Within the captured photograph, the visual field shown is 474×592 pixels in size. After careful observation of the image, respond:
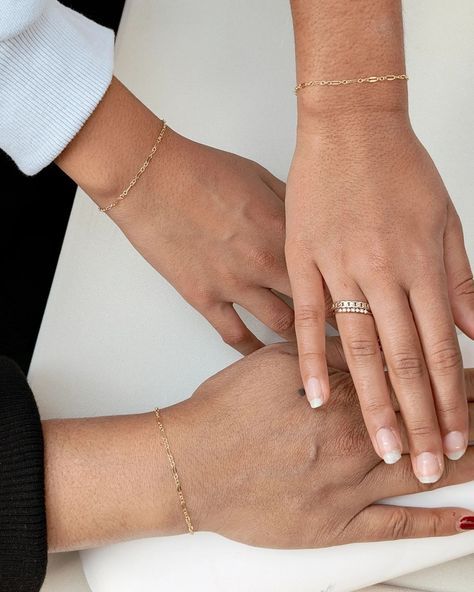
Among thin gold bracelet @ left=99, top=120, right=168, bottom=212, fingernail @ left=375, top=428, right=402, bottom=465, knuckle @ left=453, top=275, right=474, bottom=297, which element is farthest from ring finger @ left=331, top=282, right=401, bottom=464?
thin gold bracelet @ left=99, top=120, right=168, bottom=212

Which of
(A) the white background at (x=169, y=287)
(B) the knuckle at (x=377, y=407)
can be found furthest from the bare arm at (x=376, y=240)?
(A) the white background at (x=169, y=287)

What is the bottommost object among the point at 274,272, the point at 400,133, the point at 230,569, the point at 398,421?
the point at 230,569

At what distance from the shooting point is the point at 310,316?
0.78 m

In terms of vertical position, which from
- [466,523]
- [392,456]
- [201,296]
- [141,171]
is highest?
[141,171]

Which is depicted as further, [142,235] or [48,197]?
[48,197]

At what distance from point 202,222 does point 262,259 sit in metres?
0.08

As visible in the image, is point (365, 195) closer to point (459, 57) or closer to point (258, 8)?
point (459, 57)

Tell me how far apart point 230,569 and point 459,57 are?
675mm

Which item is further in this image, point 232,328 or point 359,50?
point 232,328

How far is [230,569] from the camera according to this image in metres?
0.80

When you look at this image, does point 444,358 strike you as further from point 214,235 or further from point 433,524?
point 214,235

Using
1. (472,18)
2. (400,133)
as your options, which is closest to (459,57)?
(472,18)

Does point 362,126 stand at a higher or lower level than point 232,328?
higher

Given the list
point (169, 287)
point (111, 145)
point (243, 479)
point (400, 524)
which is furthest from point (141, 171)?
point (400, 524)
